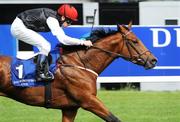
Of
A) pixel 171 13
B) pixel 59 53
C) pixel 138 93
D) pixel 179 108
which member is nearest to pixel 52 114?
pixel 179 108

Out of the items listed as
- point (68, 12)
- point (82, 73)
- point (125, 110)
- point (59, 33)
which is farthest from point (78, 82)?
point (125, 110)

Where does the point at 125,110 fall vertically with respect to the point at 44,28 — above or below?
below

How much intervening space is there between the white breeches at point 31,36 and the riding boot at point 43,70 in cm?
10

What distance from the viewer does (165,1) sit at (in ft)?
67.8

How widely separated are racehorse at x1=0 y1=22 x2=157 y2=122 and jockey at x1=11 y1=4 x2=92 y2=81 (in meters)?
0.22

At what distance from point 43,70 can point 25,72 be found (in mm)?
301

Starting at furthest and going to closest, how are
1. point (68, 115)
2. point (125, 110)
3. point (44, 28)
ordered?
point (125, 110) → point (68, 115) → point (44, 28)

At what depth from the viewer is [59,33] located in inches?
338

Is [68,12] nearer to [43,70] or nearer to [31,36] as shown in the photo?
[31,36]

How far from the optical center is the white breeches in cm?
879

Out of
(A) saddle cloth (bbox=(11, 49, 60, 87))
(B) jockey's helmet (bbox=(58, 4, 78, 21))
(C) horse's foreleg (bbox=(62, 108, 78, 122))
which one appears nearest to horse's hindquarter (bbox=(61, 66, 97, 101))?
(A) saddle cloth (bbox=(11, 49, 60, 87))

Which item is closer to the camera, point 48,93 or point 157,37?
point 48,93

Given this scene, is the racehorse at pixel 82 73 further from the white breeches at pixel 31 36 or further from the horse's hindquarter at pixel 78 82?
the white breeches at pixel 31 36

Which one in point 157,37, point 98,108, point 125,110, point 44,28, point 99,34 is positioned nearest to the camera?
point 98,108
